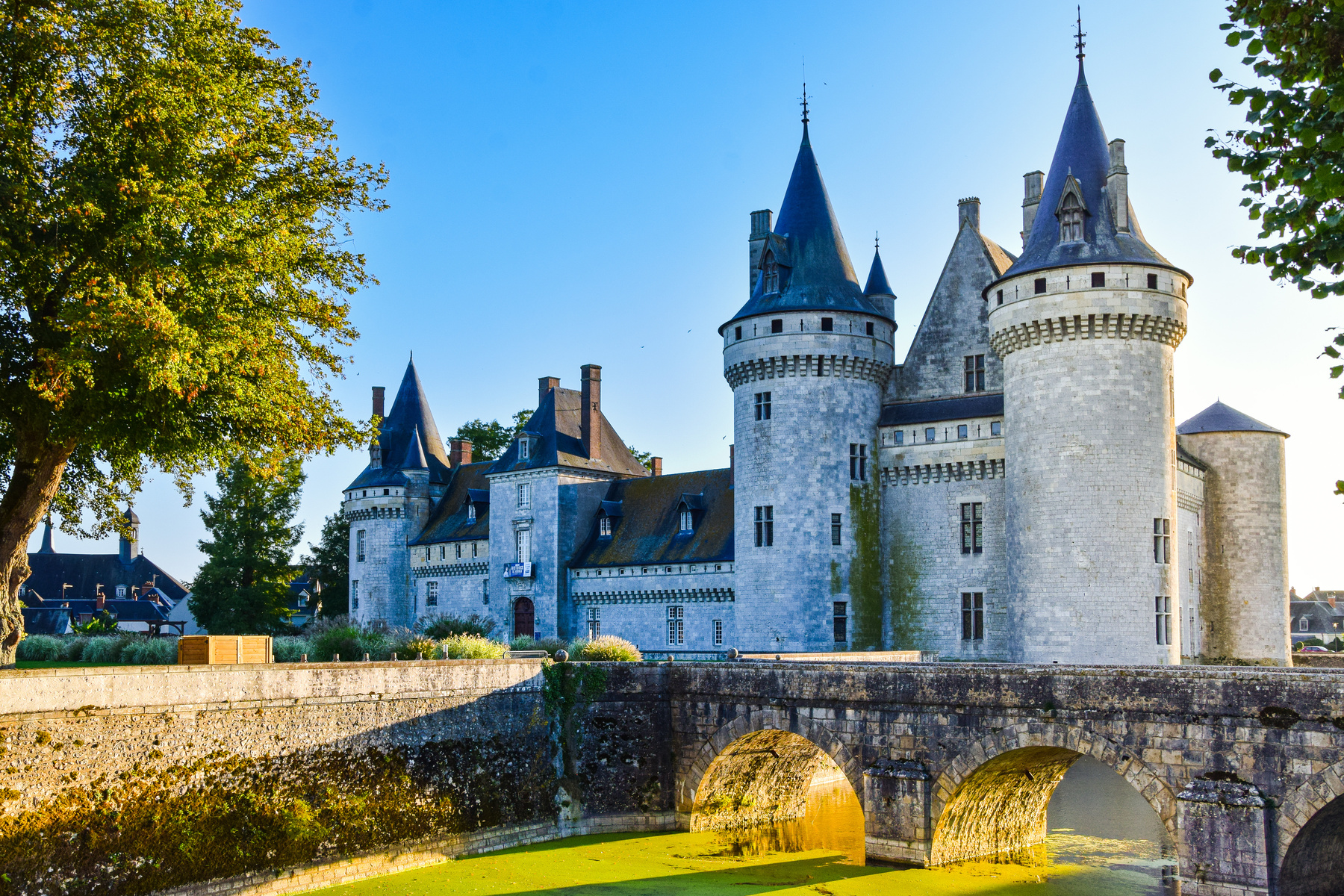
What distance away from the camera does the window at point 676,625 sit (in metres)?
37.5

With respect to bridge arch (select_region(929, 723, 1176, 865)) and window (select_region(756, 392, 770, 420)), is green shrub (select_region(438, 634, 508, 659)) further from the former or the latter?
window (select_region(756, 392, 770, 420))

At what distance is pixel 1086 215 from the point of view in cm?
2819

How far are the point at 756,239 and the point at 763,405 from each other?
5.99m

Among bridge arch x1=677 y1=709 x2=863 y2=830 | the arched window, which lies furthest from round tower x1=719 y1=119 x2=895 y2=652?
bridge arch x1=677 y1=709 x2=863 y2=830

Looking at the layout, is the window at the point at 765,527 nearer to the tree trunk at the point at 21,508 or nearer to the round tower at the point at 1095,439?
the round tower at the point at 1095,439

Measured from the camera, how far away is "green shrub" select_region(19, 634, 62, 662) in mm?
28016

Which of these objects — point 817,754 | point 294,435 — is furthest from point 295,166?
point 817,754

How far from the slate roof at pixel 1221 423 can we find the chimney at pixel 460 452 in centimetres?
2909

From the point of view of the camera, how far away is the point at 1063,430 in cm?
2747

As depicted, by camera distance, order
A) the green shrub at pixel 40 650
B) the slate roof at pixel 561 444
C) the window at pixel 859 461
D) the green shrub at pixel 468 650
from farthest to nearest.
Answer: the slate roof at pixel 561 444, the window at pixel 859 461, the green shrub at pixel 40 650, the green shrub at pixel 468 650

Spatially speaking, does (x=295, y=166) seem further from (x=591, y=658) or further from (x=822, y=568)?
(x=822, y=568)

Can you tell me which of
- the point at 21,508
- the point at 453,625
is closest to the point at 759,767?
the point at 21,508

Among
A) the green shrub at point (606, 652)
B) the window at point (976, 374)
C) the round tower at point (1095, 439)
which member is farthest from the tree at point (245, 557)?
the round tower at point (1095, 439)

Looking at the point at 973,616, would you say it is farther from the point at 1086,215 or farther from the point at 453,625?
the point at 453,625
